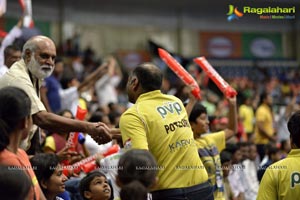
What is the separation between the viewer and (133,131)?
213 inches

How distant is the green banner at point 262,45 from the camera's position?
998 inches

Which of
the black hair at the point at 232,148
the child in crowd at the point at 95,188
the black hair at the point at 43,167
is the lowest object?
the black hair at the point at 232,148

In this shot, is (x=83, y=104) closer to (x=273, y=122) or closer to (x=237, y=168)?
(x=237, y=168)

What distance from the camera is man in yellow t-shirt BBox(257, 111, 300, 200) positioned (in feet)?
17.3

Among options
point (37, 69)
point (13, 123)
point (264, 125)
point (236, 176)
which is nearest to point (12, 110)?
point (13, 123)

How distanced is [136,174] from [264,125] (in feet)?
31.4

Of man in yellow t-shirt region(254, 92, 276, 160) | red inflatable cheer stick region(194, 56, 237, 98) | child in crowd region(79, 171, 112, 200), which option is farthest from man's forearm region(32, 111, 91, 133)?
man in yellow t-shirt region(254, 92, 276, 160)

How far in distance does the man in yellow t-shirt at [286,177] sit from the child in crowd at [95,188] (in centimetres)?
172

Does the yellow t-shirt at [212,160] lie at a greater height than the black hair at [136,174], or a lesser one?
lesser

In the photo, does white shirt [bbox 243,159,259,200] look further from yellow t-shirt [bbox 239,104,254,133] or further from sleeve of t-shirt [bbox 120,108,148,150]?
yellow t-shirt [bbox 239,104,254,133]

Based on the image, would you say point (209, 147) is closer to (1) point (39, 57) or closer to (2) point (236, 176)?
(2) point (236, 176)

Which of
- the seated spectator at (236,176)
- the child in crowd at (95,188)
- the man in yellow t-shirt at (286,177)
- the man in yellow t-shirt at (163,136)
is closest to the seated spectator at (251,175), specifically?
the seated spectator at (236,176)

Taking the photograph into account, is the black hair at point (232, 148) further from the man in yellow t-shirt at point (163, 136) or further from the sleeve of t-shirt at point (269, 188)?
the sleeve of t-shirt at point (269, 188)

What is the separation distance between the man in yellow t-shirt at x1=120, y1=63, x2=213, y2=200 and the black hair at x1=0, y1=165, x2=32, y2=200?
1610 mm
